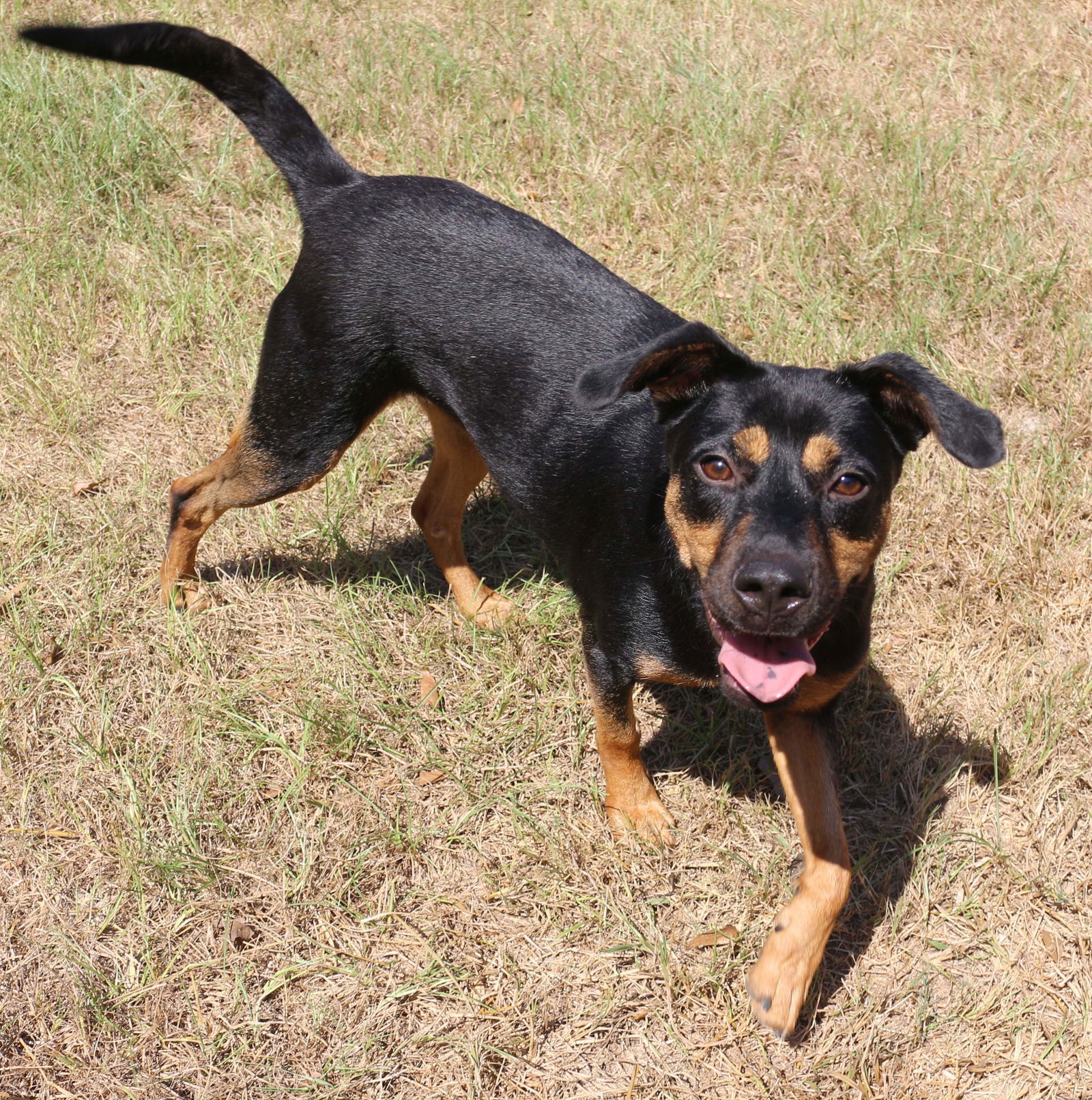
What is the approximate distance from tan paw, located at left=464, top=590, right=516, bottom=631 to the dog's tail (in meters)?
1.73

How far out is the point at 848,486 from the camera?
9.60 feet

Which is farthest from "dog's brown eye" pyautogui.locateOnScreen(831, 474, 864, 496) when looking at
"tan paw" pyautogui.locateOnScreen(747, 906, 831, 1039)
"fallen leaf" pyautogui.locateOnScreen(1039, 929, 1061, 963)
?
"fallen leaf" pyautogui.locateOnScreen(1039, 929, 1061, 963)

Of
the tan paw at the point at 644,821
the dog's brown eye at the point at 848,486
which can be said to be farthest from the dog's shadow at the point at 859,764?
the dog's brown eye at the point at 848,486

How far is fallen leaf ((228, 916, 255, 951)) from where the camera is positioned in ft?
11.2

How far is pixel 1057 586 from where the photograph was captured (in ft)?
14.3

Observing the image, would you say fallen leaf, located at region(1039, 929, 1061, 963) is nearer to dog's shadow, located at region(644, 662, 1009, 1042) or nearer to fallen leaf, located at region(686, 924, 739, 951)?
dog's shadow, located at region(644, 662, 1009, 1042)

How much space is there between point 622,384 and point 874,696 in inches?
74.9

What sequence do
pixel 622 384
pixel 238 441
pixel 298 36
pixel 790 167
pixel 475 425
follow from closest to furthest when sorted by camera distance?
pixel 622 384, pixel 475 425, pixel 238 441, pixel 790 167, pixel 298 36

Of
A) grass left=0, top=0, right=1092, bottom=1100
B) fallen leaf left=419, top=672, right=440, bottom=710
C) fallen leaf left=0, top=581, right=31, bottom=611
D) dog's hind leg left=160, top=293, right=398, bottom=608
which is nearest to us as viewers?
grass left=0, top=0, right=1092, bottom=1100

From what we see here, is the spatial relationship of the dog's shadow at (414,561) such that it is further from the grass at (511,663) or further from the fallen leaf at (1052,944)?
the fallen leaf at (1052,944)

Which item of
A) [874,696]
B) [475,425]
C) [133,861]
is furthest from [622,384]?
[133,861]

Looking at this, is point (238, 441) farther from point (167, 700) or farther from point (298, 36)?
point (298, 36)

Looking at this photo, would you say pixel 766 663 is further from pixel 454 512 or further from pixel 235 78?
pixel 235 78

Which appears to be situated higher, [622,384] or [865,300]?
[622,384]
